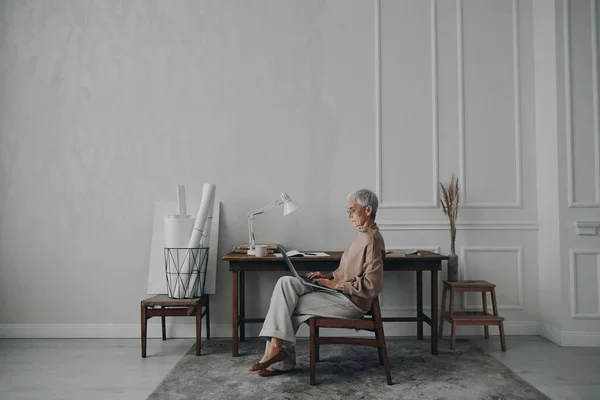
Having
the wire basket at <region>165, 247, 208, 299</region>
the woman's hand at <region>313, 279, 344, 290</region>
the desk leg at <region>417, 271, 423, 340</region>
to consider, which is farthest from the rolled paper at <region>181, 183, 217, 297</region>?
the desk leg at <region>417, 271, 423, 340</region>

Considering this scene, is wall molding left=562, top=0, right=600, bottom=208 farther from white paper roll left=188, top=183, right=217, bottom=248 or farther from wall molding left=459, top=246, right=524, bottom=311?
white paper roll left=188, top=183, right=217, bottom=248

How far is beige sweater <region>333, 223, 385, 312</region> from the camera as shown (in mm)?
3145

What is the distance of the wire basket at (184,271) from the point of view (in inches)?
155

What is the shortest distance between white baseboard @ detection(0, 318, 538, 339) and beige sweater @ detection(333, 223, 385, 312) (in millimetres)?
1319

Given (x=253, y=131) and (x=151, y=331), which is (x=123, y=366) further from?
(x=253, y=131)

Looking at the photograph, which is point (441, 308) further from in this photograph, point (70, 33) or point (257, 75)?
point (70, 33)

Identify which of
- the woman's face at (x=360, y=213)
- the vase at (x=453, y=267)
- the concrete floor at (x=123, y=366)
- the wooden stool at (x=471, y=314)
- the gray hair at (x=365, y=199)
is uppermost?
the gray hair at (x=365, y=199)

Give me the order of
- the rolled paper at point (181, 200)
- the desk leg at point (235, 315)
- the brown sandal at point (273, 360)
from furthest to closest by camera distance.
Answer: the rolled paper at point (181, 200)
the desk leg at point (235, 315)
the brown sandal at point (273, 360)

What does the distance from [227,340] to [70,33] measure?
11.0 ft

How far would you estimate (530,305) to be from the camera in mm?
4441

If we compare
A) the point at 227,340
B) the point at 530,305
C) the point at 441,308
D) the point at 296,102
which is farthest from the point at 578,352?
the point at 296,102

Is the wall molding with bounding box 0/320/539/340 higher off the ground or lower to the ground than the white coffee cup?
lower

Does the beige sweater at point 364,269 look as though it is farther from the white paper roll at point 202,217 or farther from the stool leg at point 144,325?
the stool leg at point 144,325

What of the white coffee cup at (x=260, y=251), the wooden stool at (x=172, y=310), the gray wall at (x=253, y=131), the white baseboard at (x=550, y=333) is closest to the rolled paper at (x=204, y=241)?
the wooden stool at (x=172, y=310)
